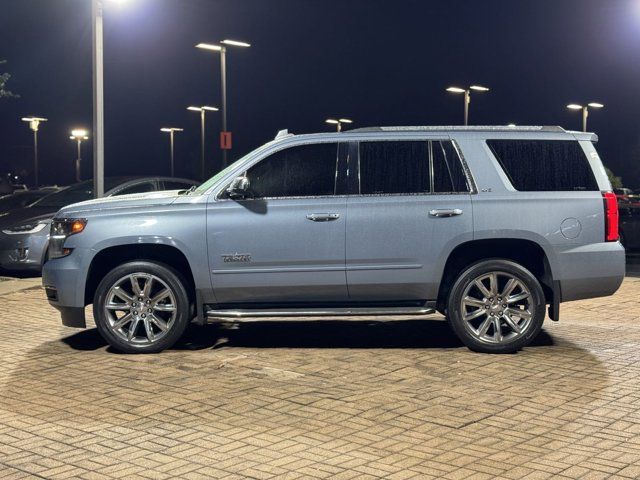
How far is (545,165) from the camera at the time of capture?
9156 mm

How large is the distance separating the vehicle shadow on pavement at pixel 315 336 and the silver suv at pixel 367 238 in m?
0.51

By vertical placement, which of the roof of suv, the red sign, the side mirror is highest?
the red sign

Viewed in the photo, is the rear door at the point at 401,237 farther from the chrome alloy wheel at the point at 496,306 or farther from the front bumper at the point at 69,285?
the front bumper at the point at 69,285

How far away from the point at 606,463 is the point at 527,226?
3.61m

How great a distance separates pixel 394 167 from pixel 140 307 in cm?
252

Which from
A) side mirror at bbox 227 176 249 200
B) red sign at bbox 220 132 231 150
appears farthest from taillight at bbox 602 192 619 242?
red sign at bbox 220 132 231 150

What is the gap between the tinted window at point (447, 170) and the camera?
9.09 metres

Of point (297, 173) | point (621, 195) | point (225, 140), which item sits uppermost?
point (225, 140)

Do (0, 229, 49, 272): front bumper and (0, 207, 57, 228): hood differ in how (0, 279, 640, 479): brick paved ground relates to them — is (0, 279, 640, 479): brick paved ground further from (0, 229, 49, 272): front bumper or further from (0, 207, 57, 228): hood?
(0, 207, 57, 228): hood

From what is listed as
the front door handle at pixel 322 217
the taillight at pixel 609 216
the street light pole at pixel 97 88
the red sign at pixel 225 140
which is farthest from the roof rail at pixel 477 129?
the red sign at pixel 225 140

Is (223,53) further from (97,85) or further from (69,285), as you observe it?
(69,285)

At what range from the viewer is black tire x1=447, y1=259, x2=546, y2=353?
8.95 meters

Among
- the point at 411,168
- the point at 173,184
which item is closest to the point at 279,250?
the point at 411,168

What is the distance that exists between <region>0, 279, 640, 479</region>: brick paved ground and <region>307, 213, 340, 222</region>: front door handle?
1.15 metres
